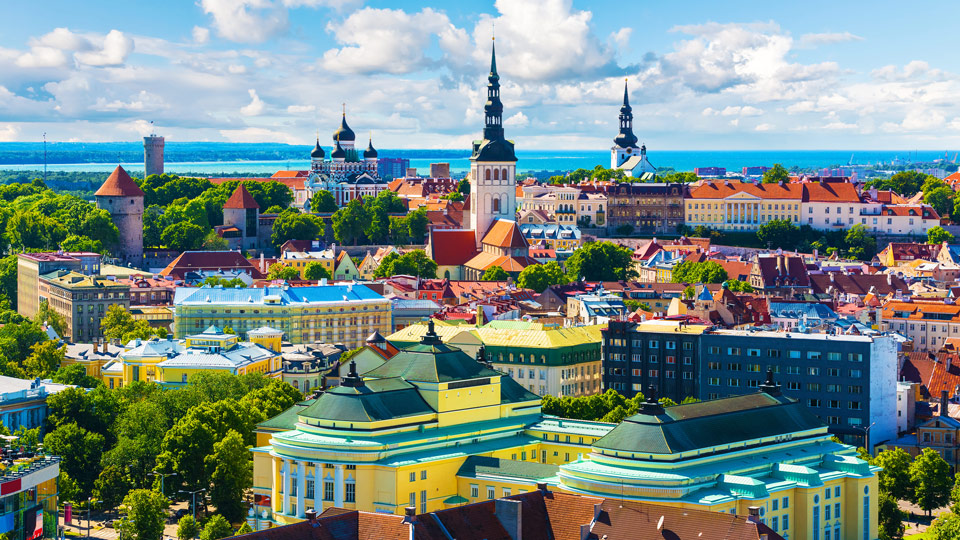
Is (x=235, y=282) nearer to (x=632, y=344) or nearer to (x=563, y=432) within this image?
(x=632, y=344)

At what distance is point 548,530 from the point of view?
54.8 m

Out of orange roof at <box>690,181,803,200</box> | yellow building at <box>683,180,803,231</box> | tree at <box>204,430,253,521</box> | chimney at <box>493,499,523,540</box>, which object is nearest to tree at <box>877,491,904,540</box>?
→ chimney at <box>493,499,523,540</box>

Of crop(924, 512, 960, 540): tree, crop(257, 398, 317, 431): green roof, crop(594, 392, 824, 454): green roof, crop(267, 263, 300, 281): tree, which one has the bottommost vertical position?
crop(924, 512, 960, 540): tree

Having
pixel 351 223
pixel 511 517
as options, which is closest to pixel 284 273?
pixel 351 223

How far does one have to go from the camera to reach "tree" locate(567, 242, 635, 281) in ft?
489

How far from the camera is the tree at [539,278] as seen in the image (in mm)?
140500

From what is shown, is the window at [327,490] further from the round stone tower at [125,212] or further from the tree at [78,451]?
the round stone tower at [125,212]

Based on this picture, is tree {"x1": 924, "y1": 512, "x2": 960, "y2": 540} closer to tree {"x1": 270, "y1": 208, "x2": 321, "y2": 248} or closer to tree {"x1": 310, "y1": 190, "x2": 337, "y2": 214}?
tree {"x1": 270, "y1": 208, "x2": 321, "y2": 248}

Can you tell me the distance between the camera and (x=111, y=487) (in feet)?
243

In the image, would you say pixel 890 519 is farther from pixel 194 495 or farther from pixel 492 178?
pixel 492 178

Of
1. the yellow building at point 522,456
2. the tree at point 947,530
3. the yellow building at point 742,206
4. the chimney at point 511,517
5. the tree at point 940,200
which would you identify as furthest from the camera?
the tree at point 940,200

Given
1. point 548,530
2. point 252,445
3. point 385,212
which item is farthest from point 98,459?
point 385,212

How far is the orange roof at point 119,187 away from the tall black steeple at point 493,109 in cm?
3278

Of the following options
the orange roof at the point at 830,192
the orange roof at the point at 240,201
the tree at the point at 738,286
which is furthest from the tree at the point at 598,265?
the orange roof at the point at 240,201
